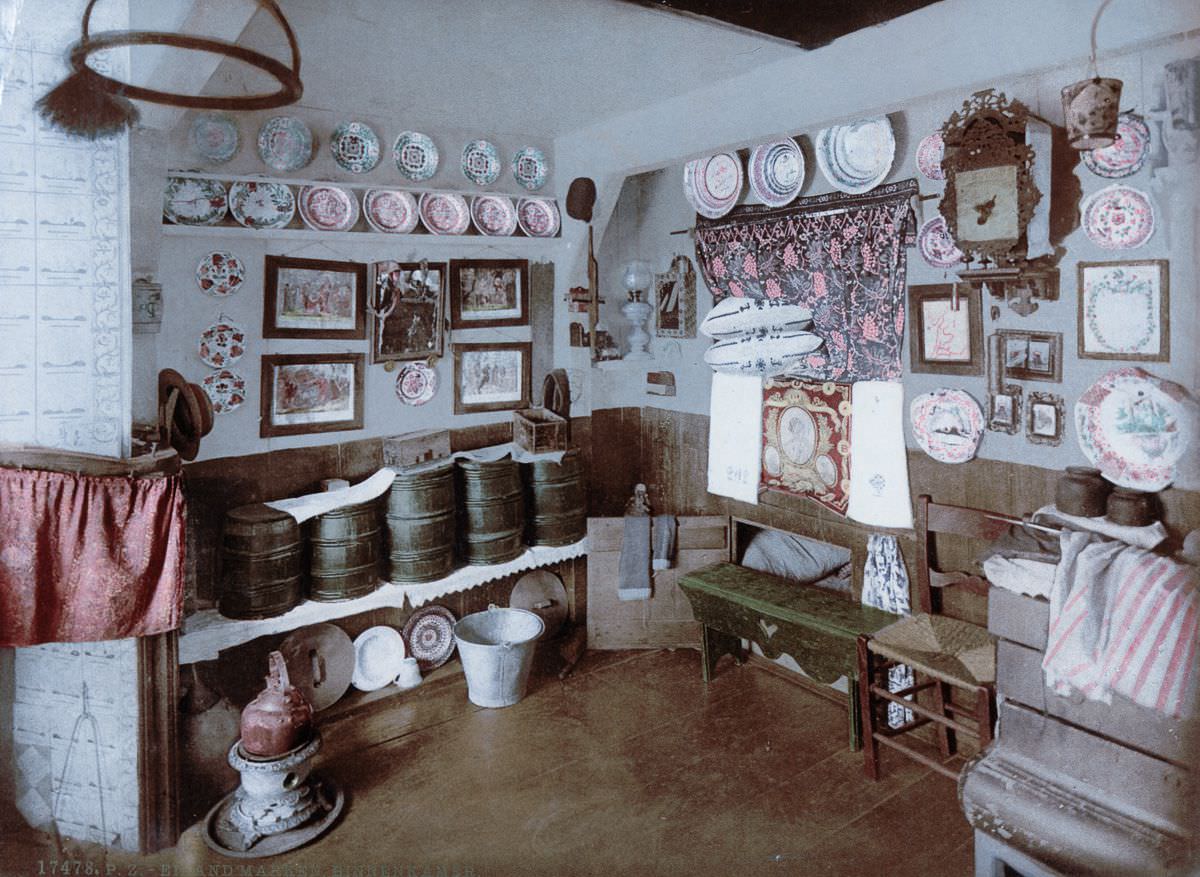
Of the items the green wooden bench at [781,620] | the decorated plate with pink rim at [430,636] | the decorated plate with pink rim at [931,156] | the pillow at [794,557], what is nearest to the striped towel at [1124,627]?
the green wooden bench at [781,620]

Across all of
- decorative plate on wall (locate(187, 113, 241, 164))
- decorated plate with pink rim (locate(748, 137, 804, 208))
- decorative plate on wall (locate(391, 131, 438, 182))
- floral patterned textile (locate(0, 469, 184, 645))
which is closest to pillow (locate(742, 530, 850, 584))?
decorated plate with pink rim (locate(748, 137, 804, 208))

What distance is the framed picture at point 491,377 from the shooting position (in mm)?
4797

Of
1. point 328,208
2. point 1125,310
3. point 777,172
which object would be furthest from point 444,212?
point 1125,310

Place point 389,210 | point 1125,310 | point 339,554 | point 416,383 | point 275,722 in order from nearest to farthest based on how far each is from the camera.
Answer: point 1125,310
point 275,722
point 339,554
point 389,210
point 416,383

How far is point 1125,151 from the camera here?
3008mm

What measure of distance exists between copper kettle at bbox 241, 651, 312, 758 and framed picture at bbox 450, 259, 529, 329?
215 cm

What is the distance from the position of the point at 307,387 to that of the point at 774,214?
8.21 ft

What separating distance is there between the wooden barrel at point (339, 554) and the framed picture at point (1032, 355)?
2.91 m

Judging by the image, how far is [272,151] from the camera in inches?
156

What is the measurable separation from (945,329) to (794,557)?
163 centimetres

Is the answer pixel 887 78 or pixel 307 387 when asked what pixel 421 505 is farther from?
pixel 887 78

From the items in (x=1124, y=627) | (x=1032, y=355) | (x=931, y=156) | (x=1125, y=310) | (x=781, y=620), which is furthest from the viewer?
(x=781, y=620)

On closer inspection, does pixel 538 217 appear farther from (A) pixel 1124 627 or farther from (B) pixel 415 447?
(A) pixel 1124 627

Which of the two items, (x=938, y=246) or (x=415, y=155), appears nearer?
(x=938, y=246)
